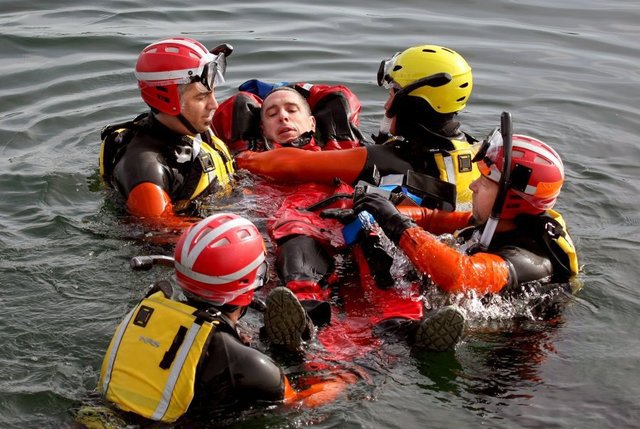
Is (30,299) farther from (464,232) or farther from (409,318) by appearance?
(464,232)

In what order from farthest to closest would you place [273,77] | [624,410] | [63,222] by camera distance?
1. [273,77]
2. [63,222]
3. [624,410]

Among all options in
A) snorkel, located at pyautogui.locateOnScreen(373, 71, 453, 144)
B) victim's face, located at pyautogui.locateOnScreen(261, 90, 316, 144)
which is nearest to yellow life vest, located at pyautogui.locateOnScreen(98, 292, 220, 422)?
snorkel, located at pyautogui.locateOnScreen(373, 71, 453, 144)

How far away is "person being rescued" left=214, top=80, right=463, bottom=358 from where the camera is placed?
245 inches

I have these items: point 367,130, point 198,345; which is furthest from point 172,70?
point 367,130

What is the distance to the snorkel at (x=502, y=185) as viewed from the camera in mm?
6605

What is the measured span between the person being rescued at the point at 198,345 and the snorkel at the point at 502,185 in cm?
189

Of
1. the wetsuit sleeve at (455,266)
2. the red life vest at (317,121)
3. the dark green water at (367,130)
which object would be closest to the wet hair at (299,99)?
the red life vest at (317,121)

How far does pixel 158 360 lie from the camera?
17.5 ft

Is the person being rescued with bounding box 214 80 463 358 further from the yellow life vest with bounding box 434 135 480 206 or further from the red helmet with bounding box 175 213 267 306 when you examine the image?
the yellow life vest with bounding box 434 135 480 206

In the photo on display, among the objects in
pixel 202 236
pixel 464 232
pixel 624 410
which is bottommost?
pixel 624 410

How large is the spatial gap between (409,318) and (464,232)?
1068 millimetres

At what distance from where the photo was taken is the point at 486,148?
277 inches

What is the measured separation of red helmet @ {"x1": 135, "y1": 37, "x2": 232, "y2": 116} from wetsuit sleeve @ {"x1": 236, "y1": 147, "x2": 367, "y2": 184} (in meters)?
0.89

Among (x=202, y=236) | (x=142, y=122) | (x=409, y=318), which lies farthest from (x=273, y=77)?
(x=202, y=236)
